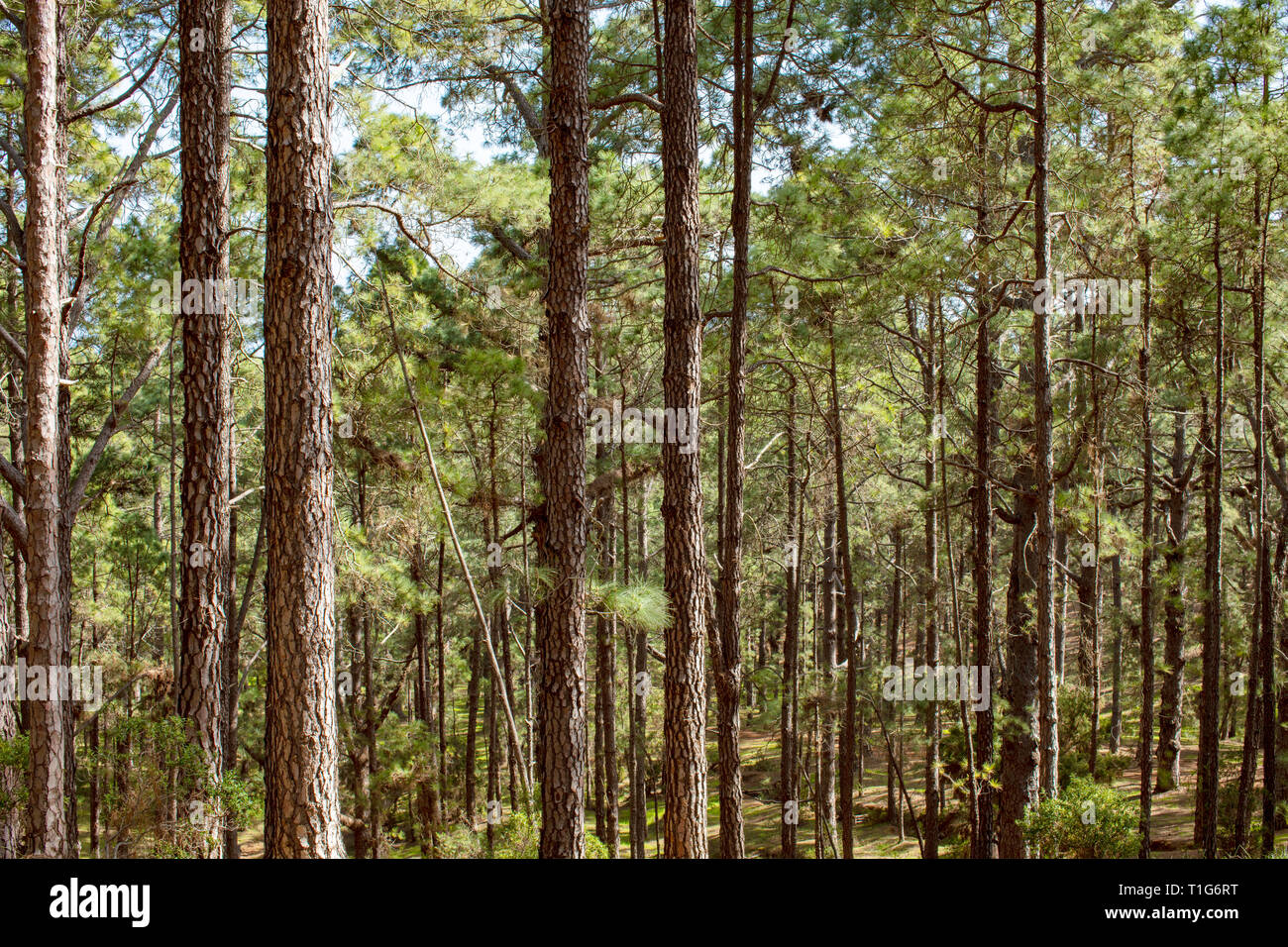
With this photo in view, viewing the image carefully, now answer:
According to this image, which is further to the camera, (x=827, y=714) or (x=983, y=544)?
(x=827, y=714)

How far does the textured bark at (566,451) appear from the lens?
5797 millimetres

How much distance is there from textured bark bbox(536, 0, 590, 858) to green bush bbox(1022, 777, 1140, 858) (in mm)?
3757

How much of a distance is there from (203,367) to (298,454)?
286cm

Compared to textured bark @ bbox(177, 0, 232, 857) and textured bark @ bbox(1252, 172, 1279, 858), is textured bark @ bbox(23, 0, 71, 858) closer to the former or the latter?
textured bark @ bbox(177, 0, 232, 857)

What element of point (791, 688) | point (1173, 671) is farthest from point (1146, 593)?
point (1173, 671)

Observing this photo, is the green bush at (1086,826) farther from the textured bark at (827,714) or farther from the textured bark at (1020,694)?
the textured bark at (827,714)

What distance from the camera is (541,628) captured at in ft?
19.5

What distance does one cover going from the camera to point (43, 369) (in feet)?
21.7

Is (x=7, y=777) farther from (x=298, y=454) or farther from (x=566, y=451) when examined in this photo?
(x=566, y=451)

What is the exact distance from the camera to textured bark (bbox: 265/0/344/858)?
13.8 feet

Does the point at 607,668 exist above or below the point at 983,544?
below

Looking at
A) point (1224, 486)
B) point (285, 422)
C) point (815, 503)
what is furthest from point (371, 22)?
point (1224, 486)

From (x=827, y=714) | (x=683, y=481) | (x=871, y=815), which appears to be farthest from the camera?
(x=871, y=815)

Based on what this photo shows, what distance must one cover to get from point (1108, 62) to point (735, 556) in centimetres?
780
